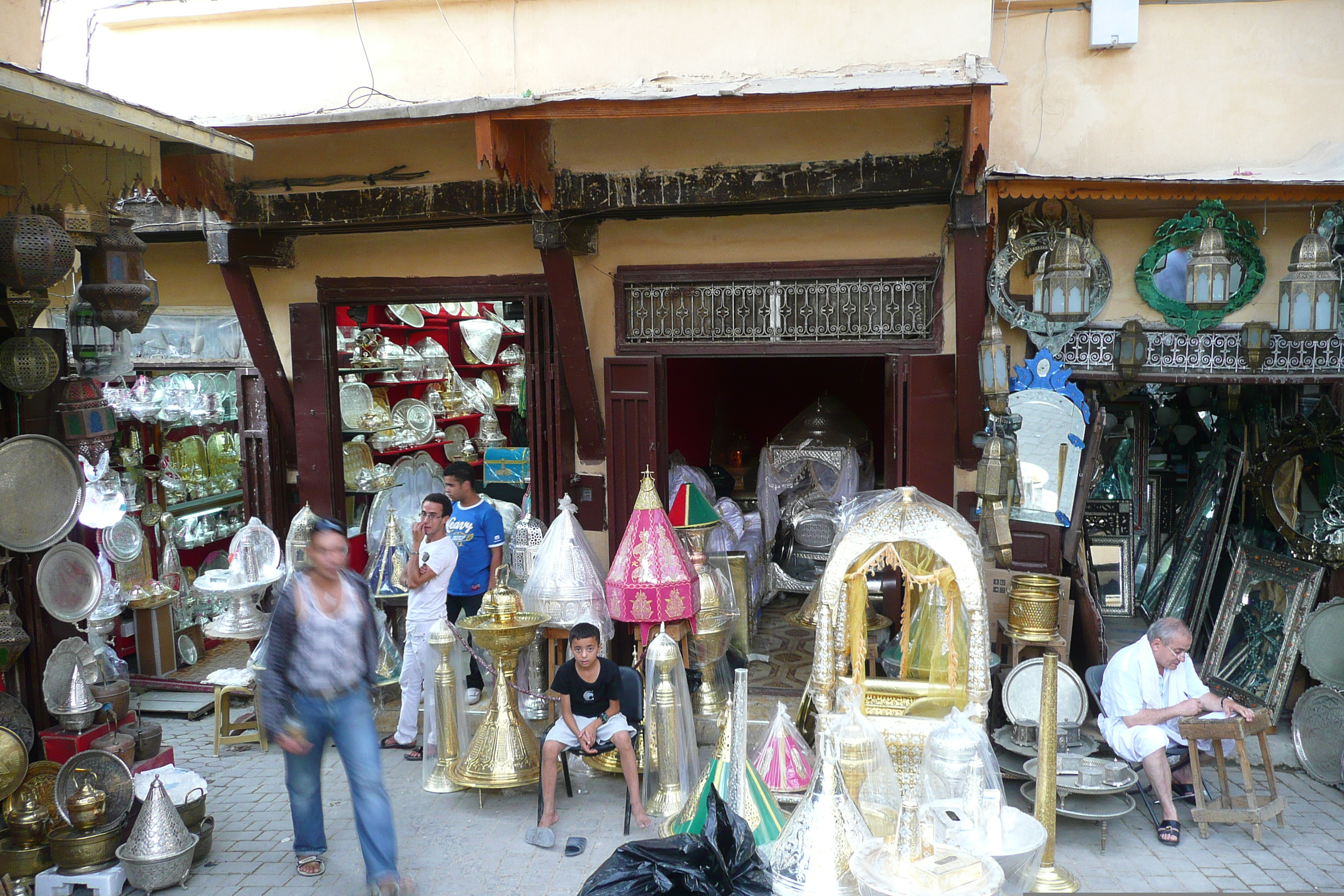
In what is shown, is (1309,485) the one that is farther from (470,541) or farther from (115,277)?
(115,277)

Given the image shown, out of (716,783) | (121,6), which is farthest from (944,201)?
(121,6)

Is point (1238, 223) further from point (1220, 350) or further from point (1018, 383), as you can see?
point (1018, 383)

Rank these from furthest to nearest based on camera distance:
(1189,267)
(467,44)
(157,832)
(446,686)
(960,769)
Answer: (467,44), (1189,267), (446,686), (157,832), (960,769)

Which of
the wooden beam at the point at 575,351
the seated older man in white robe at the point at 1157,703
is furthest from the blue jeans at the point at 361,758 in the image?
the seated older man in white robe at the point at 1157,703

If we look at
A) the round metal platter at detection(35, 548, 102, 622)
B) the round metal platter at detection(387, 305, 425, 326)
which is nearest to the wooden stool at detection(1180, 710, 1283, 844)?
the round metal platter at detection(35, 548, 102, 622)

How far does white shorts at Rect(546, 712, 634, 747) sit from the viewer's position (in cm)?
493

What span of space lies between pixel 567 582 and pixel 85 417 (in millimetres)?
2897

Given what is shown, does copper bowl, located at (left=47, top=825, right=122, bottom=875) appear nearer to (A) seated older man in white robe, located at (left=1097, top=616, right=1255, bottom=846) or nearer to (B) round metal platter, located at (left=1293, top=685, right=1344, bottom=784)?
(A) seated older man in white robe, located at (left=1097, top=616, right=1255, bottom=846)

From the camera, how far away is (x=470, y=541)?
6.40 m

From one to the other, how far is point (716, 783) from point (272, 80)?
17.5 ft

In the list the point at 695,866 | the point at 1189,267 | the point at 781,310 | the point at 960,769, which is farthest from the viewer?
the point at 781,310

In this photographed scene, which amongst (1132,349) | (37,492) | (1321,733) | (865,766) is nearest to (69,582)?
(37,492)

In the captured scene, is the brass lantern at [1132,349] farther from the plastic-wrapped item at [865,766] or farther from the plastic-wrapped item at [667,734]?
the plastic-wrapped item at [667,734]

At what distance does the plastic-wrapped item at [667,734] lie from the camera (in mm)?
4949
